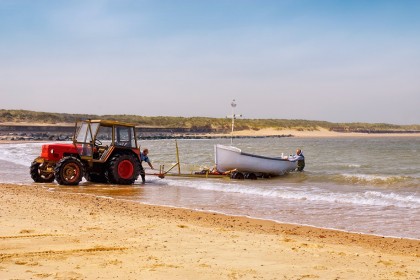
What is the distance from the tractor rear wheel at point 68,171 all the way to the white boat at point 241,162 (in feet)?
23.0

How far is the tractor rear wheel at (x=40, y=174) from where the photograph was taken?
16.8 m

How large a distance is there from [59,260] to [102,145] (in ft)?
36.9

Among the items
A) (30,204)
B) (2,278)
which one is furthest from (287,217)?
(2,278)

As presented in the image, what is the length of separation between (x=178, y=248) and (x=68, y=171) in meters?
9.83

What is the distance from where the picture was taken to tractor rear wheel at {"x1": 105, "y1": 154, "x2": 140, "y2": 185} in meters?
16.6

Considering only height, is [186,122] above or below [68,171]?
Answer: above

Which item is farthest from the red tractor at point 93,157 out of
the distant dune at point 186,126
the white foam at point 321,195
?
the distant dune at point 186,126

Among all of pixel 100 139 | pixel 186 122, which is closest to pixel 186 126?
pixel 186 122

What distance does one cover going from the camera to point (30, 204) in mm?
10430

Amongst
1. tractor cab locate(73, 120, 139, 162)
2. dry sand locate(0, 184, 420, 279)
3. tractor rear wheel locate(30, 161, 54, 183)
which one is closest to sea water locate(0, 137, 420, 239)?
tractor rear wheel locate(30, 161, 54, 183)

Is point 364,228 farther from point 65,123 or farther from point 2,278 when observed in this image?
point 65,123

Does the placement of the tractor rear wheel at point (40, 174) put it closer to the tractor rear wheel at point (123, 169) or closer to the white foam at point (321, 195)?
the tractor rear wheel at point (123, 169)

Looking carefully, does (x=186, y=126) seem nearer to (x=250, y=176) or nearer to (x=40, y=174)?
(x=250, y=176)

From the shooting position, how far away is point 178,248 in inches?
271
